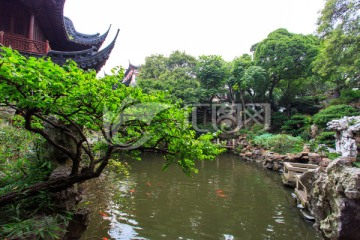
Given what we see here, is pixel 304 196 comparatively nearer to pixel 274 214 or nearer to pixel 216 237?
pixel 274 214

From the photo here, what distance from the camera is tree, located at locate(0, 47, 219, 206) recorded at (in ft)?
6.56

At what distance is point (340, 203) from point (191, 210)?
3.29m

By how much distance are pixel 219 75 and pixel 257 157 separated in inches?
372

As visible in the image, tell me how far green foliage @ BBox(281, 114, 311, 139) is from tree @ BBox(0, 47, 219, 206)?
16.9m

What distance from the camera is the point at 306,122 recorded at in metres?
17.6

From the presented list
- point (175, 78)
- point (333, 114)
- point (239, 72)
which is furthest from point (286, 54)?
point (175, 78)

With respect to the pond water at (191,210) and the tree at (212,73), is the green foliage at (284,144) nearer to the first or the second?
the pond water at (191,210)

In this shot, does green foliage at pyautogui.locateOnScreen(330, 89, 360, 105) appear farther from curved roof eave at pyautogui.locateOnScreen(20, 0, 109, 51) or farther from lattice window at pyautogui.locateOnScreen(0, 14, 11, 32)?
lattice window at pyautogui.locateOnScreen(0, 14, 11, 32)

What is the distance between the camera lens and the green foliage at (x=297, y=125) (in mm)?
17594

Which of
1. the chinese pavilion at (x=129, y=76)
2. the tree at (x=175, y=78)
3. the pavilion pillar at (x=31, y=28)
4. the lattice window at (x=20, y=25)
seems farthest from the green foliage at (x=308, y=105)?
the lattice window at (x=20, y=25)

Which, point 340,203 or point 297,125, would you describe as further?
point 297,125

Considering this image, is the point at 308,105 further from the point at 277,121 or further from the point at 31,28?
the point at 31,28

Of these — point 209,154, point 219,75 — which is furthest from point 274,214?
point 219,75

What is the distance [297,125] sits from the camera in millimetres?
Result: 18594
